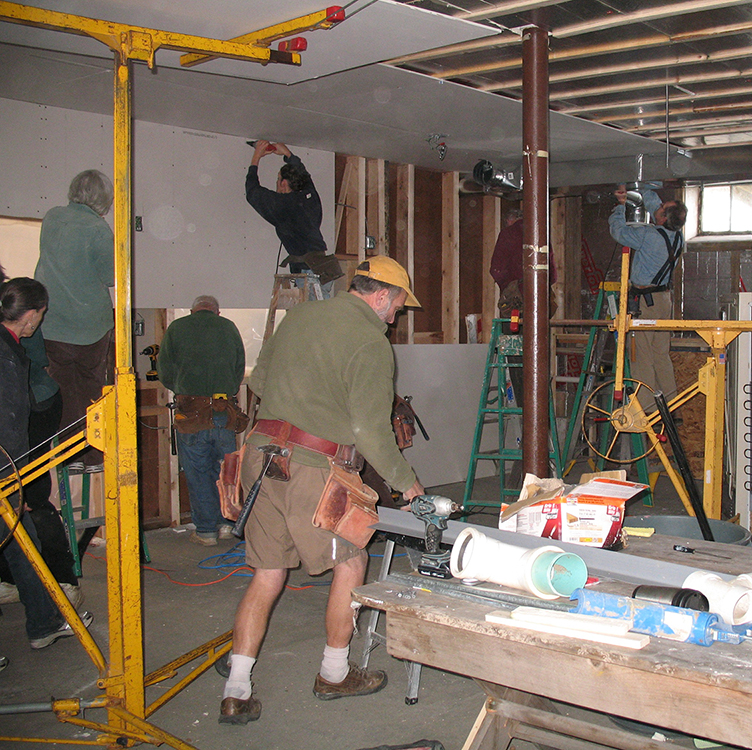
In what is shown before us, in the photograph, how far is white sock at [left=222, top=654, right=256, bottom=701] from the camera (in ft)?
8.75

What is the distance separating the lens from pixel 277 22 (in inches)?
104

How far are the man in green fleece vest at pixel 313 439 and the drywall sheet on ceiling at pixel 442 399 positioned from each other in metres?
3.68

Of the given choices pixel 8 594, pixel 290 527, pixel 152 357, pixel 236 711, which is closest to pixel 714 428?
pixel 290 527

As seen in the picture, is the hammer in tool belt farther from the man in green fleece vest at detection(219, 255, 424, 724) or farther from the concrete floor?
the concrete floor

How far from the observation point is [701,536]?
3250mm

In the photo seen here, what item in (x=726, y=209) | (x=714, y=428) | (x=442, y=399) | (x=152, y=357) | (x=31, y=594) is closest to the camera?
(x=31, y=594)

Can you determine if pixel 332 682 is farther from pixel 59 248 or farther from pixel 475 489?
pixel 475 489

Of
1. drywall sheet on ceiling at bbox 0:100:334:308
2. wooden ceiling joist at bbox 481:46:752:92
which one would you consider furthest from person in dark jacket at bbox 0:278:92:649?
wooden ceiling joist at bbox 481:46:752:92

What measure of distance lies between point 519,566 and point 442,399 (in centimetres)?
511

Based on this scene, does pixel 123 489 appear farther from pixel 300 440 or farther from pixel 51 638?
pixel 51 638

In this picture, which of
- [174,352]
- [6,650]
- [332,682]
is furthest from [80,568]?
[332,682]

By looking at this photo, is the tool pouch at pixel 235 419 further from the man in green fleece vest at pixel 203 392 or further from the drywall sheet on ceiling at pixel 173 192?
the drywall sheet on ceiling at pixel 173 192

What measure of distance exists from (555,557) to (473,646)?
282 mm

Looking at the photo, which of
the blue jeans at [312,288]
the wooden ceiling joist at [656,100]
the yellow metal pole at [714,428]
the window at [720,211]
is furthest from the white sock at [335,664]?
the window at [720,211]
